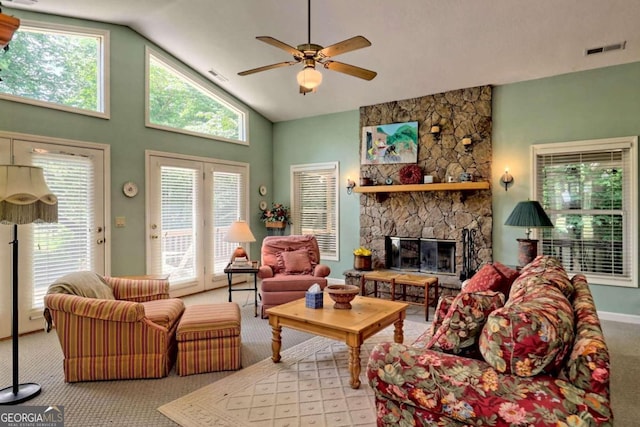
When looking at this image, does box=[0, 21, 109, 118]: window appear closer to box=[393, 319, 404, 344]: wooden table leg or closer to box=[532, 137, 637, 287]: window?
box=[393, 319, 404, 344]: wooden table leg

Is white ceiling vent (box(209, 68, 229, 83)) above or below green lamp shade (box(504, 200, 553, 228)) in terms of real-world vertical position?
above

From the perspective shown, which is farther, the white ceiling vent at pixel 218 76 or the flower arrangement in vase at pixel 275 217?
the flower arrangement in vase at pixel 275 217

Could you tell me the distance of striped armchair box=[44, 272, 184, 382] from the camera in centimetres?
288

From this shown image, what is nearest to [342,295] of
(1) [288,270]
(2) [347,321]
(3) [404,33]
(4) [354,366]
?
(2) [347,321]

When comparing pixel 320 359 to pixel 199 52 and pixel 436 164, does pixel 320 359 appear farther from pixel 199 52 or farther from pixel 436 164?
pixel 199 52

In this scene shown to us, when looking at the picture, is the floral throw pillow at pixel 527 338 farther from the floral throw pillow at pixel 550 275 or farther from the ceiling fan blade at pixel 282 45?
the ceiling fan blade at pixel 282 45

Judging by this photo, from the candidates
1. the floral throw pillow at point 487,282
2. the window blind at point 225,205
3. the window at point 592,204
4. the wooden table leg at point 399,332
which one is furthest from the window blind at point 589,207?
the window blind at point 225,205

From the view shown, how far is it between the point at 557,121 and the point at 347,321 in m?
3.98

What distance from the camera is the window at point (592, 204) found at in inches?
179

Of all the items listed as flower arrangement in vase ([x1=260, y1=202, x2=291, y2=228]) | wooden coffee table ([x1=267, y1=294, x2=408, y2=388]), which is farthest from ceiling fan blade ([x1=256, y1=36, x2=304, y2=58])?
flower arrangement in vase ([x1=260, y1=202, x2=291, y2=228])

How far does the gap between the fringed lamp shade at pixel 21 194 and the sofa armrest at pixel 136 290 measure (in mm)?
1178

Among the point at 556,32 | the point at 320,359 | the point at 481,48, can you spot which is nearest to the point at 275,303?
the point at 320,359

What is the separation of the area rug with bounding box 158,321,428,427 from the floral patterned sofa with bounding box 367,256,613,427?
69 cm

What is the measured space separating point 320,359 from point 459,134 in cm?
385
